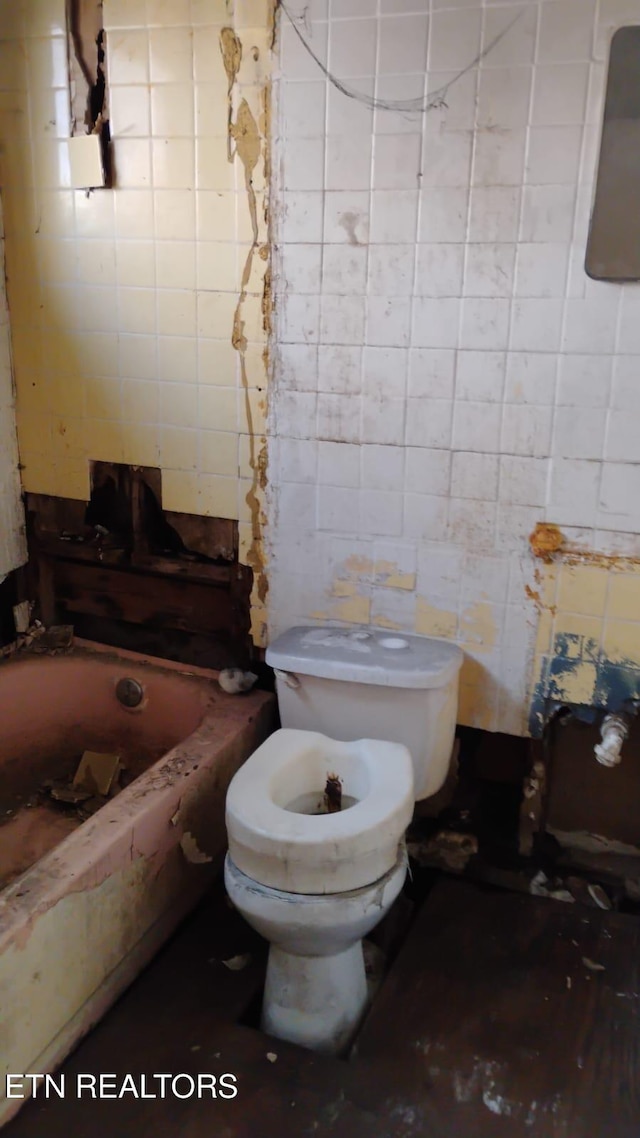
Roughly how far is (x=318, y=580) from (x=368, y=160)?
0.90 metres

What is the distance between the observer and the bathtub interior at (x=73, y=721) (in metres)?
2.09

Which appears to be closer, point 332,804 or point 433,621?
point 332,804

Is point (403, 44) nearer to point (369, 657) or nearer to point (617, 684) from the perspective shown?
point (369, 657)

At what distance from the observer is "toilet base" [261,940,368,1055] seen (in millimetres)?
1546

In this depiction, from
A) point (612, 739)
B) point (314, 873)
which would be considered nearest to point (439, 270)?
point (612, 739)

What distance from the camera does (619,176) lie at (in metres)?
1.55

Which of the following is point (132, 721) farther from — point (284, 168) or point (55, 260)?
point (284, 168)

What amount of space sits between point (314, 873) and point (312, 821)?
84 mm

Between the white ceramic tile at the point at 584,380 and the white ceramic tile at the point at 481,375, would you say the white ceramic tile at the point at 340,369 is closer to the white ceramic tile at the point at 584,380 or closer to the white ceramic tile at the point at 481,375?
the white ceramic tile at the point at 481,375

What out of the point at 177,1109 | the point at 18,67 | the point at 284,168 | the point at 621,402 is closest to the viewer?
the point at 177,1109

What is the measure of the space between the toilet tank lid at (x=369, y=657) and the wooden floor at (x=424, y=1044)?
541mm

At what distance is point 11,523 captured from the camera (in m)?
2.24

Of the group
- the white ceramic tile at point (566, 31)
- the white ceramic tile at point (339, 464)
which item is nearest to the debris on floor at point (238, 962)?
the white ceramic tile at point (339, 464)

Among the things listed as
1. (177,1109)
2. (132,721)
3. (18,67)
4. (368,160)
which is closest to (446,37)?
(368,160)
